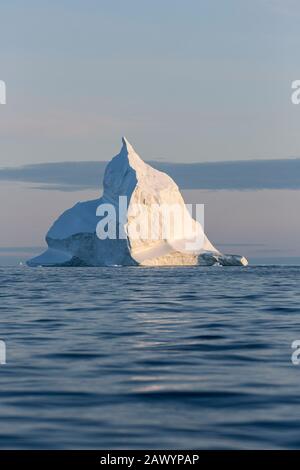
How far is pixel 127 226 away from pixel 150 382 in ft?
258

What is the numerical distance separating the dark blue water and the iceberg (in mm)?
69110

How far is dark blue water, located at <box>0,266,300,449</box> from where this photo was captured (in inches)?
372

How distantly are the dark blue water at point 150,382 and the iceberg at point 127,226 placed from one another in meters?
69.1

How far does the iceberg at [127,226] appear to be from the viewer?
92.9 m

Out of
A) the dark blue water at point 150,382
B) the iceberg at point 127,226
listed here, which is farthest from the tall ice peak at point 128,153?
the dark blue water at point 150,382

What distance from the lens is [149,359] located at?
49.3ft

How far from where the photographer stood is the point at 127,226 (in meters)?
91.0

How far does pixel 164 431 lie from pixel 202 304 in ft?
64.2
